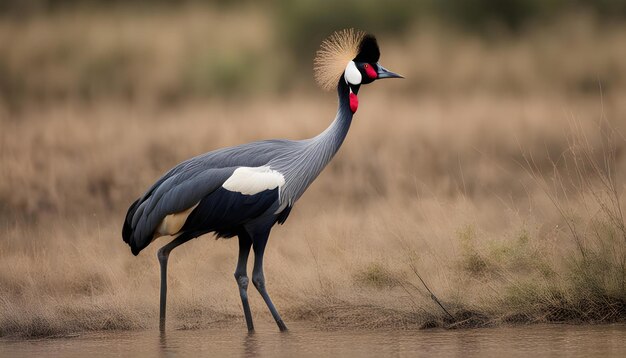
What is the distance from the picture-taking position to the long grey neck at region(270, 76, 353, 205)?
8875 millimetres

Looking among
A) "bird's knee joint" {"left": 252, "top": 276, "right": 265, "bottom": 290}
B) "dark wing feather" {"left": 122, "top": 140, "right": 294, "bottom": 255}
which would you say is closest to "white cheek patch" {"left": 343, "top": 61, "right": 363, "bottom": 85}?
"dark wing feather" {"left": 122, "top": 140, "right": 294, "bottom": 255}

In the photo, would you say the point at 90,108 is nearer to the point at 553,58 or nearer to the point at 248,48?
the point at 248,48

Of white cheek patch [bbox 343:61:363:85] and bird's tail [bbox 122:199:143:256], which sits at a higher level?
white cheek patch [bbox 343:61:363:85]

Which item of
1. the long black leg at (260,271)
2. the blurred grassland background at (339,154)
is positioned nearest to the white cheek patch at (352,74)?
the long black leg at (260,271)

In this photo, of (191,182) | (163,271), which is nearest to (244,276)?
(163,271)

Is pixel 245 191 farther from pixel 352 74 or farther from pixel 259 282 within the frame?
pixel 352 74

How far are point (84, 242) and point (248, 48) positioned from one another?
384 inches

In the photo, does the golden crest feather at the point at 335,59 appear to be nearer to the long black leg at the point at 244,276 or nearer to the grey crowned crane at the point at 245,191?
the grey crowned crane at the point at 245,191

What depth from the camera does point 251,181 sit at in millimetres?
8734

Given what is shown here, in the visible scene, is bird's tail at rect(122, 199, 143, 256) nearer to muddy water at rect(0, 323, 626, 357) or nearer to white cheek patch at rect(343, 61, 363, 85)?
muddy water at rect(0, 323, 626, 357)

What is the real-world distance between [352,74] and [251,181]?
3.85 ft

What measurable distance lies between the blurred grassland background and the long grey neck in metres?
0.93

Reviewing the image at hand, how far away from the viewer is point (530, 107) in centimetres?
1745

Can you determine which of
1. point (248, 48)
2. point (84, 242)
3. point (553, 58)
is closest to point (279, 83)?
point (248, 48)
